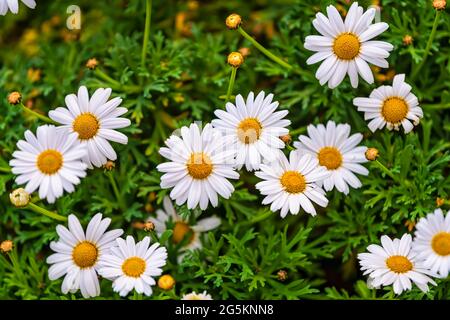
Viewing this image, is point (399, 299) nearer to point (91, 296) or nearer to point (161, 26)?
point (91, 296)

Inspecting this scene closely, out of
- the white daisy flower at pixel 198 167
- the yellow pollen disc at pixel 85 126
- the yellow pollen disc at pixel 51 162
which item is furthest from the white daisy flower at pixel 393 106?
the yellow pollen disc at pixel 51 162

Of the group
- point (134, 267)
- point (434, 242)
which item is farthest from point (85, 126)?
point (434, 242)

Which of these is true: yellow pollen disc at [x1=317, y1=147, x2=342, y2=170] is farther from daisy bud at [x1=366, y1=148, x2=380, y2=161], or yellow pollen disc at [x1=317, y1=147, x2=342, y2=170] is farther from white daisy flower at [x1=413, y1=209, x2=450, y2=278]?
white daisy flower at [x1=413, y1=209, x2=450, y2=278]

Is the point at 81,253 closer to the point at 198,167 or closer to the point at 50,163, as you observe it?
the point at 50,163

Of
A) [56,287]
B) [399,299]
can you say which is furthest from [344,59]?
[56,287]

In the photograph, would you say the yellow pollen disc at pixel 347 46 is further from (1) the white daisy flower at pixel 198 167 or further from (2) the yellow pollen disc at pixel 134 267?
(2) the yellow pollen disc at pixel 134 267
